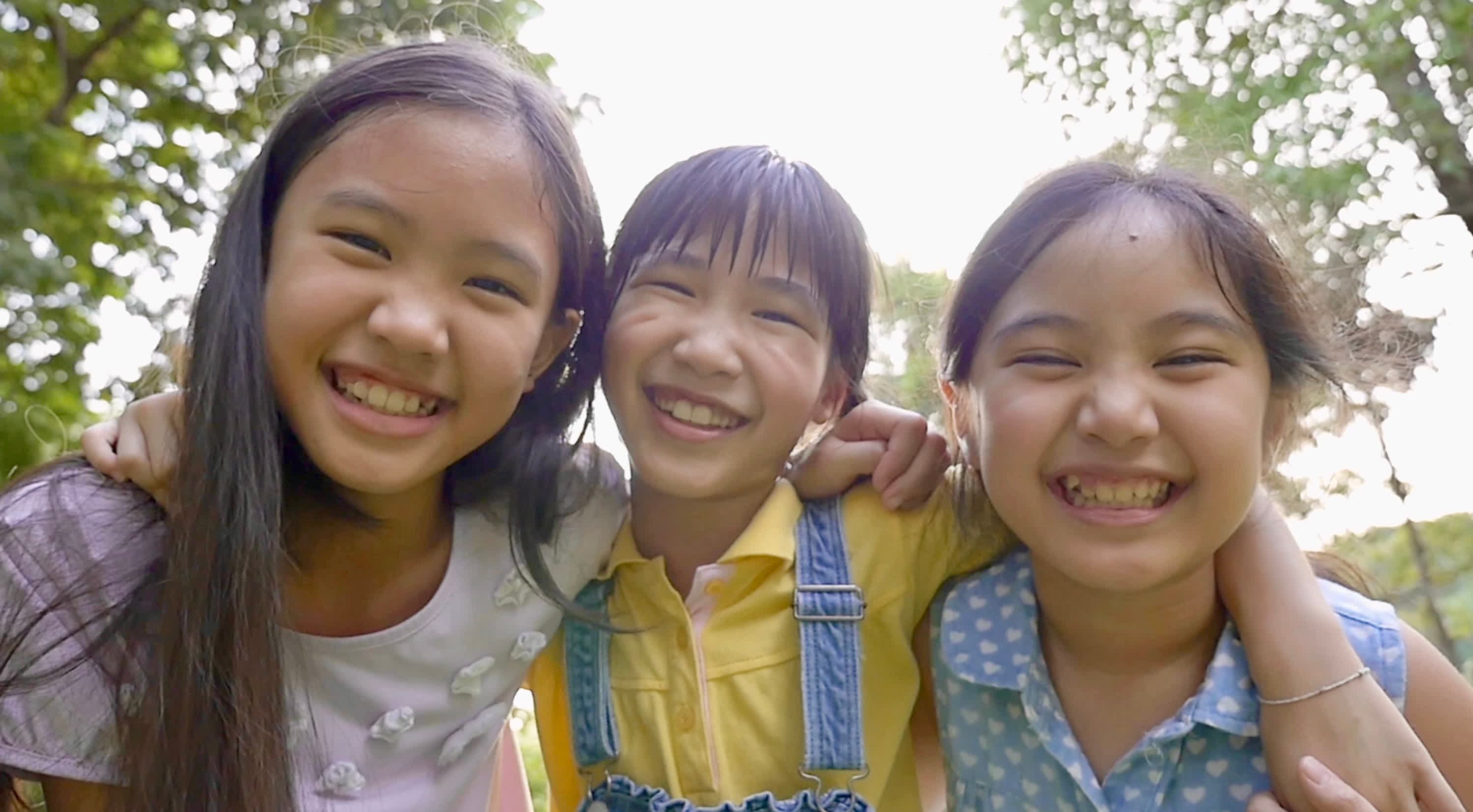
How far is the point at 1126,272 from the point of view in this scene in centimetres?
125

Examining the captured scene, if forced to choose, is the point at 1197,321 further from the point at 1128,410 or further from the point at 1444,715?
the point at 1444,715

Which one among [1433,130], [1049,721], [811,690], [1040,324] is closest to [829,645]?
[811,690]

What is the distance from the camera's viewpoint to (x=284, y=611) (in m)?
1.31

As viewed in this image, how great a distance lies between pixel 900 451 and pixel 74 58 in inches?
113

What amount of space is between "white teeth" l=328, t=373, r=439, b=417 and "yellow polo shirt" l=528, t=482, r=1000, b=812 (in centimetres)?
40

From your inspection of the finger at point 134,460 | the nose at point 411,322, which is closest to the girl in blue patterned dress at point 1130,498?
the nose at point 411,322

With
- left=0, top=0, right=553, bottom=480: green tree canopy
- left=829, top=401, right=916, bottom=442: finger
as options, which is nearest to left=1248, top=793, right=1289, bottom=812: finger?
left=829, top=401, right=916, bottom=442: finger

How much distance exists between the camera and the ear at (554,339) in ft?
4.76

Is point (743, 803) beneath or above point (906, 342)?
beneath

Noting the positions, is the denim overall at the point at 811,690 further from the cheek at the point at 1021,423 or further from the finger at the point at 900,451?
the cheek at the point at 1021,423

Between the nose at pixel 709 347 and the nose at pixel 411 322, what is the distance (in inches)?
12.3

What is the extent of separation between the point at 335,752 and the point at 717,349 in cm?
76

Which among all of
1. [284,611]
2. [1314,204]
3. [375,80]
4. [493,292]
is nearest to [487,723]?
[284,611]

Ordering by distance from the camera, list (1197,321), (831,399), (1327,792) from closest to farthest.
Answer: (1327,792), (1197,321), (831,399)
